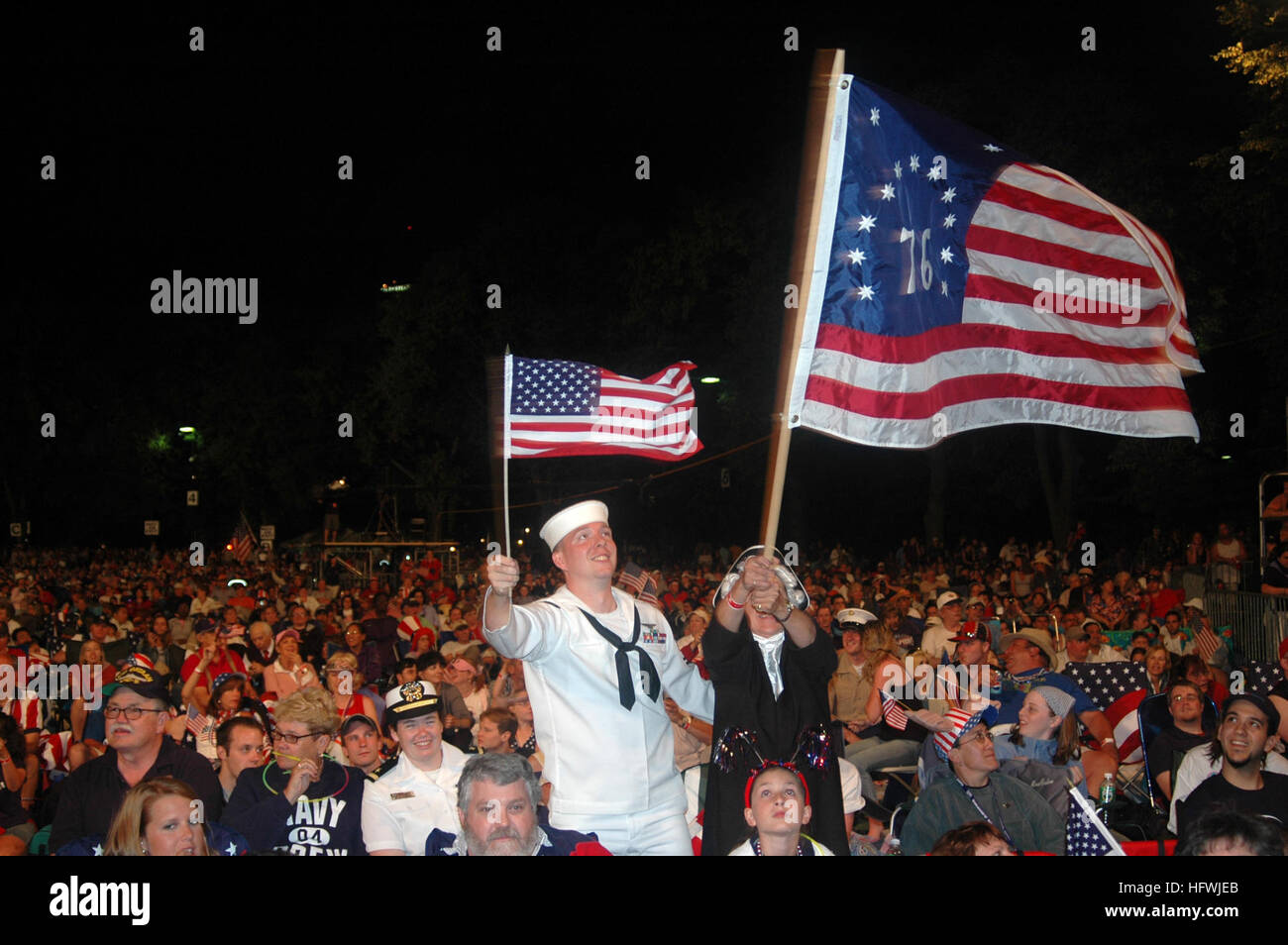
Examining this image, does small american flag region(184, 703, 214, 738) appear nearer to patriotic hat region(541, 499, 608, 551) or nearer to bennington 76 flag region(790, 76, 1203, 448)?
patriotic hat region(541, 499, 608, 551)

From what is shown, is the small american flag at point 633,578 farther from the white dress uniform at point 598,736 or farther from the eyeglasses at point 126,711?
the white dress uniform at point 598,736

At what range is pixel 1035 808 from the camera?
5770 millimetres

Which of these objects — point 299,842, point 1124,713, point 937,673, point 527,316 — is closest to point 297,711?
point 299,842

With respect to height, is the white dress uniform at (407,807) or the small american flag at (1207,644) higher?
the small american flag at (1207,644)

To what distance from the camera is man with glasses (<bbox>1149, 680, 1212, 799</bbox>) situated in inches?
275

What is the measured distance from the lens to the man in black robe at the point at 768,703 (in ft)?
15.9

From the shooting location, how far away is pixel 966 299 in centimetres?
534

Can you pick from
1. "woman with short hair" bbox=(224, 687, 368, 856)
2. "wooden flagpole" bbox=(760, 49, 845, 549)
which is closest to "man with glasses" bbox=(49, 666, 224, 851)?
"woman with short hair" bbox=(224, 687, 368, 856)

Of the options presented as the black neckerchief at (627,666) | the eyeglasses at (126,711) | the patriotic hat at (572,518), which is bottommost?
the eyeglasses at (126,711)

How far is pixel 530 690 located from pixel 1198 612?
37.5 ft

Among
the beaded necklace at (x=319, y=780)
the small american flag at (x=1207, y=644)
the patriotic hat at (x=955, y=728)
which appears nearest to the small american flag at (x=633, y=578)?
the patriotic hat at (x=955, y=728)

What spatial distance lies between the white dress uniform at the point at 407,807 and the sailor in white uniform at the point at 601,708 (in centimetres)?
107

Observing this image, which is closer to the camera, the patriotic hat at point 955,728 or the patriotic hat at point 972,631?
the patriotic hat at point 955,728

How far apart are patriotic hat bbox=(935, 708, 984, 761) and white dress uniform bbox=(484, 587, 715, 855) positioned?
66.5 inches
